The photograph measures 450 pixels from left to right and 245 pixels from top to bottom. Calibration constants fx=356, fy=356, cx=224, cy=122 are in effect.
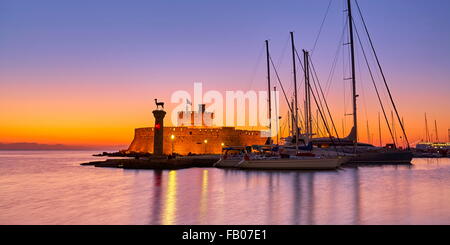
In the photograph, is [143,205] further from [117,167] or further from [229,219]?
[117,167]

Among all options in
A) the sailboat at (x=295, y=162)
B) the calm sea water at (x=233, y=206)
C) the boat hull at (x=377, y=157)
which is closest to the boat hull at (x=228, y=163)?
the sailboat at (x=295, y=162)

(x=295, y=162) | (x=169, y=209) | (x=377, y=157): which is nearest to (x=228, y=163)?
(x=295, y=162)

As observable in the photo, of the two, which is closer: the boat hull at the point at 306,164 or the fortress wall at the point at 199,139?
the boat hull at the point at 306,164

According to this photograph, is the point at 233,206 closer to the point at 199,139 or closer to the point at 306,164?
the point at 306,164

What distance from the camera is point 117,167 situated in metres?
33.8

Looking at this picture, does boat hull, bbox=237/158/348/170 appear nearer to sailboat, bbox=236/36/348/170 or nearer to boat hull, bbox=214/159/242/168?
sailboat, bbox=236/36/348/170

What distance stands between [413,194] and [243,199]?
6.93 metres

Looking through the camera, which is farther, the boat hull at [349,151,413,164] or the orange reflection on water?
the boat hull at [349,151,413,164]

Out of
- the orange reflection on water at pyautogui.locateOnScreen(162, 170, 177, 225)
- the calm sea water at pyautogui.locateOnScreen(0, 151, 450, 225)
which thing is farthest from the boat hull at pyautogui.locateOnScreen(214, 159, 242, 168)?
the orange reflection on water at pyautogui.locateOnScreen(162, 170, 177, 225)

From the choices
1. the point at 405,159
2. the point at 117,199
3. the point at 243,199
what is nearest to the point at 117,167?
the point at 117,199

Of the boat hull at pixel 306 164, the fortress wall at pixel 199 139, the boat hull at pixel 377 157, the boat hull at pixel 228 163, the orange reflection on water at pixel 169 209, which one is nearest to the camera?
the orange reflection on water at pixel 169 209

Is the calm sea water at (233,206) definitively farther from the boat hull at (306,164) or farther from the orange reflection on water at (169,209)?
the boat hull at (306,164)

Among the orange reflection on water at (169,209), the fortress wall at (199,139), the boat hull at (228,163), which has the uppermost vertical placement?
the fortress wall at (199,139)
